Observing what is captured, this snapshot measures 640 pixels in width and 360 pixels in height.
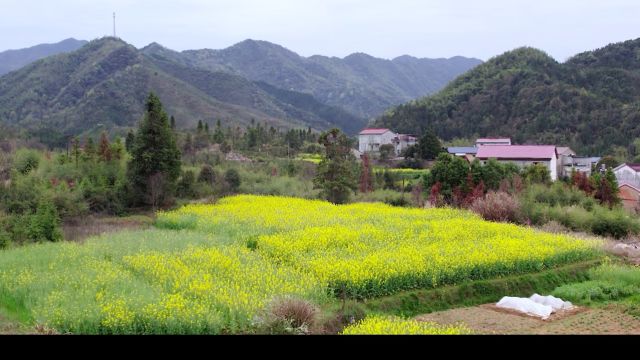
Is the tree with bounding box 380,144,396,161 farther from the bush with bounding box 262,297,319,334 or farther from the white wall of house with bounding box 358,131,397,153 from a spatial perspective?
the bush with bounding box 262,297,319,334

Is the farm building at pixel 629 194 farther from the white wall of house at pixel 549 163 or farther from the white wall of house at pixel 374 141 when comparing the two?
the white wall of house at pixel 374 141

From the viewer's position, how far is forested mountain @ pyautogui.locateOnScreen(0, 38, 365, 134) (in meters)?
80.5

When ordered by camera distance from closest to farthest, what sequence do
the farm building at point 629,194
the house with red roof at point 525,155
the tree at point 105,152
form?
the tree at point 105,152 < the farm building at point 629,194 < the house with red roof at point 525,155

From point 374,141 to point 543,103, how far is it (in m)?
24.9

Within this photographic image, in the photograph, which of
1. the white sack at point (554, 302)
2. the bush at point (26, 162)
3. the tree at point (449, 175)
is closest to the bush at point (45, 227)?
the bush at point (26, 162)

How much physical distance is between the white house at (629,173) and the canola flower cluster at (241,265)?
1425 inches

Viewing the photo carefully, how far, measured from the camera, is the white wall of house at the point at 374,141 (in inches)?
3041

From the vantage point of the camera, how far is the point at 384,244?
1911 centimetres

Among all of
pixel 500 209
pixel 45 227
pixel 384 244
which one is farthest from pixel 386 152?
pixel 45 227

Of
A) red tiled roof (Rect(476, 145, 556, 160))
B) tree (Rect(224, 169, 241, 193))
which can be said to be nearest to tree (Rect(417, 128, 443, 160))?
red tiled roof (Rect(476, 145, 556, 160))

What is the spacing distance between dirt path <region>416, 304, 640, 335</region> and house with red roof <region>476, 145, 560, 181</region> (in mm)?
39110

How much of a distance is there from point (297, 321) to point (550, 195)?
79.9 feet

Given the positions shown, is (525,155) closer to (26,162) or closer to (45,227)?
(26,162)
